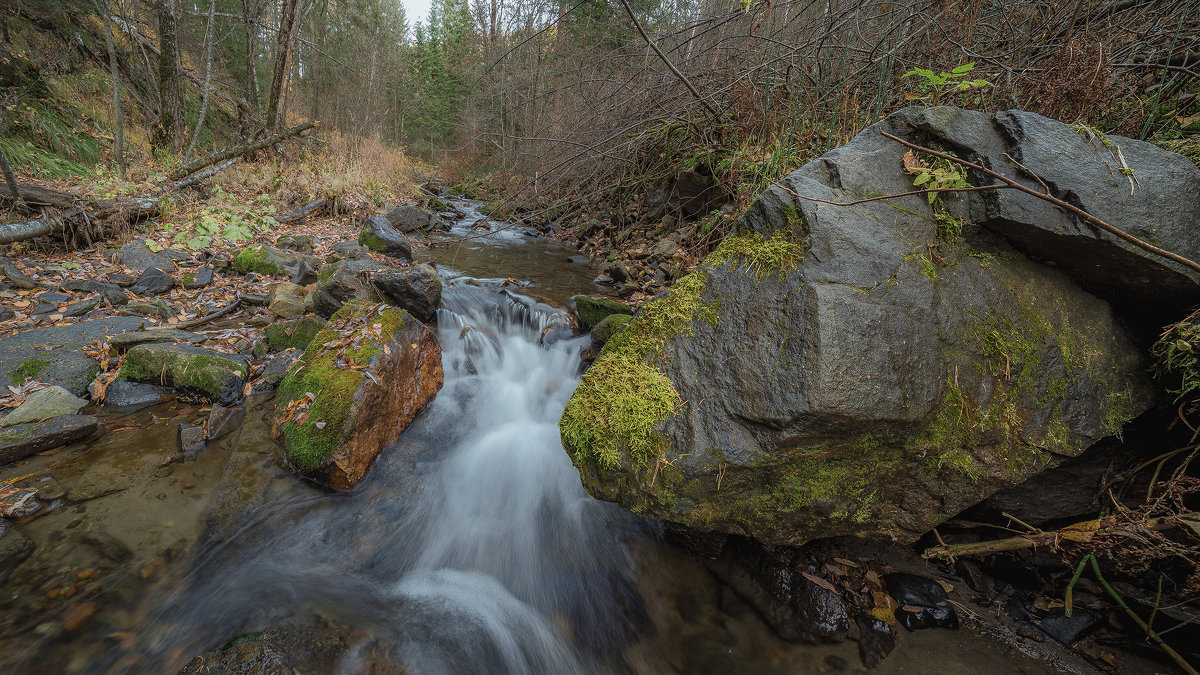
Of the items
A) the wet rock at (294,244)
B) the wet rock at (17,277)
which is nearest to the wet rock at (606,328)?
the wet rock at (294,244)

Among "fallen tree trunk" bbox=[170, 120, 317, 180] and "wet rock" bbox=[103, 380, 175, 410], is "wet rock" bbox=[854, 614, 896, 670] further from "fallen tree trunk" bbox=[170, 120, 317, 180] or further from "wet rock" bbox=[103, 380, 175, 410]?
"fallen tree trunk" bbox=[170, 120, 317, 180]

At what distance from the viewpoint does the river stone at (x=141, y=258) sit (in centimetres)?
588

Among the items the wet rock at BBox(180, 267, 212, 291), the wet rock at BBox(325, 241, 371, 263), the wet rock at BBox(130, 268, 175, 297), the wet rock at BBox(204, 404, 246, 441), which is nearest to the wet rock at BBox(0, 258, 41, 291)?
the wet rock at BBox(130, 268, 175, 297)

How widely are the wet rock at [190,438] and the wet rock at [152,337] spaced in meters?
1.47

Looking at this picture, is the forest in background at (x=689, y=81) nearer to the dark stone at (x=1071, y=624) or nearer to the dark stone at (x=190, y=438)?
the dark stone at (x=1071, y=624)

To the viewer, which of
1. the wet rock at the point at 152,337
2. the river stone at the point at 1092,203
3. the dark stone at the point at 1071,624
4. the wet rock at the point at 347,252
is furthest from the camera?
the wet rock at the point at 347,252

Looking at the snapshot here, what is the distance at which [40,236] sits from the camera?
5797mm

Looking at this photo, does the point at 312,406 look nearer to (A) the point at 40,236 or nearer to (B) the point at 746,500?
(B) the point at 746,500

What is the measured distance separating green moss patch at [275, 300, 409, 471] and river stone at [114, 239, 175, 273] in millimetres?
4063

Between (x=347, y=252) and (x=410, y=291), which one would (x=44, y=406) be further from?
(x=347, y=252)

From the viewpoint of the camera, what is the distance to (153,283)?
18.4 feet

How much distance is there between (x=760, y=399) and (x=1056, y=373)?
1642mm

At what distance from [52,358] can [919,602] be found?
718cm

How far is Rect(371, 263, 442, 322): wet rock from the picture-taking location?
18.2 feet
